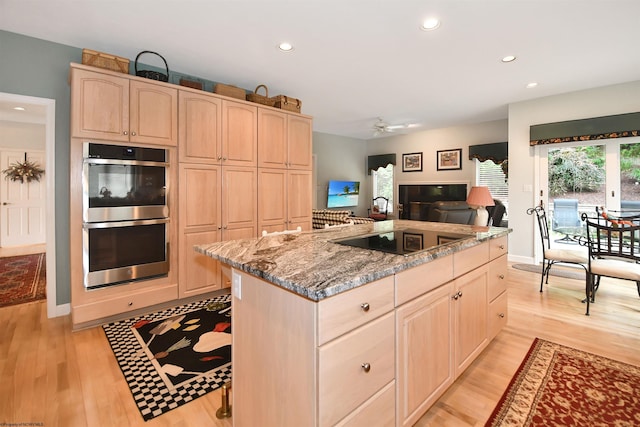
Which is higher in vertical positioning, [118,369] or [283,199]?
[283,199]

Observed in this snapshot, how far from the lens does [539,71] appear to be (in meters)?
3.60

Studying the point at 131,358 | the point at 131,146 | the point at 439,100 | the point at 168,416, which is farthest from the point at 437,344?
the point at 439,100

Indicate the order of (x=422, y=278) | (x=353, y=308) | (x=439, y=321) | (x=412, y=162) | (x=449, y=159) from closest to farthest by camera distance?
(x=353, y=308) → (x=422, y=278) → (x=439, y=321) → (x=449, y=159) → (x=412, y=162)

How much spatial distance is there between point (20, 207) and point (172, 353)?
21.7 feet

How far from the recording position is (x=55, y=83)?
9.24ft

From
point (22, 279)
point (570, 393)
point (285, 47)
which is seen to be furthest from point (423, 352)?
→ point (22, 279)

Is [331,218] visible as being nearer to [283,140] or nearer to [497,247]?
[283,140]

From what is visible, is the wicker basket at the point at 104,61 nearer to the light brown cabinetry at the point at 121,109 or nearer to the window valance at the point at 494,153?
the light brown cabinetry at the point at 121,109

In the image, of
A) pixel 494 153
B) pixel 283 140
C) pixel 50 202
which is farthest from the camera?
pixel 494 153

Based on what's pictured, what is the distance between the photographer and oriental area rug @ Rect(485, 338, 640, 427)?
5.12ft

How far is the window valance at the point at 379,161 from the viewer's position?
7.82 metres

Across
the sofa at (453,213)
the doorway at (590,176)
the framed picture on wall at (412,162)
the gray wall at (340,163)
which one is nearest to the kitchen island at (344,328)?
the sofa at (453,213)

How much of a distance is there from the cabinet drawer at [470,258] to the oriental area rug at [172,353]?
63.0 inches

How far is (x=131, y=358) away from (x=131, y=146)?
1802 millimetres
